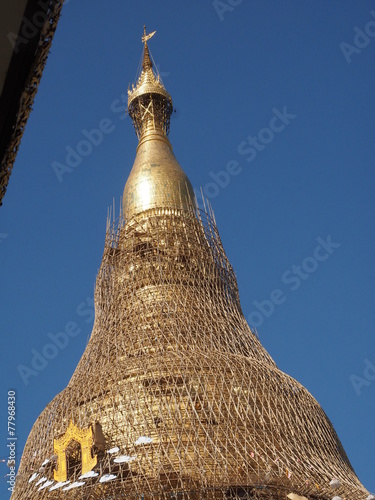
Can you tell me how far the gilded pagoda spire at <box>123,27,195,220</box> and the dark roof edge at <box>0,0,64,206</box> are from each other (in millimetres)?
28392

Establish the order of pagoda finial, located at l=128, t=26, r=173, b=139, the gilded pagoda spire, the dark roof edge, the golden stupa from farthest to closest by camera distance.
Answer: pagoda finial, located at l=128, t=26, r=173, b=139 → the gilded pagoda spire → the golden stupa → the dark roof edge

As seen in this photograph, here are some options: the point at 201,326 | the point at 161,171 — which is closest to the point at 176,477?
the point at 201,326

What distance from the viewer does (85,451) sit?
22.8 m

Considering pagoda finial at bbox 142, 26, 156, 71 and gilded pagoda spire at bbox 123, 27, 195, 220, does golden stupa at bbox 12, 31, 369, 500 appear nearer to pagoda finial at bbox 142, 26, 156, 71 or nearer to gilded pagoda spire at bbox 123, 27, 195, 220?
gilded pagoda spire at bbox 123, 27, 195, 220

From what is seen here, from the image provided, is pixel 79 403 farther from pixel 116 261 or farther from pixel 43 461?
pixel 116 261

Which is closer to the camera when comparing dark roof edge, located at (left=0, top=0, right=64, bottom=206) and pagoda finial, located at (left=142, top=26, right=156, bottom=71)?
dark roof edge, located at (left=0, top=0, right=64, bottom=206)

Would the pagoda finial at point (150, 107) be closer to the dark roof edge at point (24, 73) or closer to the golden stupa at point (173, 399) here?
the golden stupa at point (173, 399)

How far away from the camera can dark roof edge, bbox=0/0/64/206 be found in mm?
4305

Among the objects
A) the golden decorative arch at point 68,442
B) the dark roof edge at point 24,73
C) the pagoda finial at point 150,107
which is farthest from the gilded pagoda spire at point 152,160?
the dark roof edge at point 24,73

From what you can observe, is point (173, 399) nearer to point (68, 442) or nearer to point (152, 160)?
point (68, 442)

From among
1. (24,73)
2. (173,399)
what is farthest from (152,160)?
(24,73)

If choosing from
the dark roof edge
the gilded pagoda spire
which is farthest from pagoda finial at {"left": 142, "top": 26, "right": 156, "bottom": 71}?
the dark roof edge

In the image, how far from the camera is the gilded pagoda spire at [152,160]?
111 feet

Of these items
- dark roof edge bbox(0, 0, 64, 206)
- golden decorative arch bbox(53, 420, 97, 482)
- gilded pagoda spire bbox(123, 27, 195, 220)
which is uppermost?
gilded pagoda spire bbox(123, 27, 195, 220)
